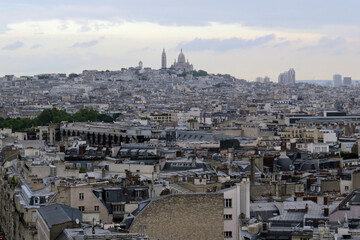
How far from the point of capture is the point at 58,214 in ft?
93.5

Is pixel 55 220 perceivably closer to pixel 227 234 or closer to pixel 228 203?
pixel 227 234

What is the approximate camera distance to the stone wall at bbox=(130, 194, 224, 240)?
86.3ft

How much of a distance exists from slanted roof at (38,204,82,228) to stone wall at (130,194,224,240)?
217 centimetres

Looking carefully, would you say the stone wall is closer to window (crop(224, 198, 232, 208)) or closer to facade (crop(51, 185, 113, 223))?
window (crop(224, 198, 232, 208))

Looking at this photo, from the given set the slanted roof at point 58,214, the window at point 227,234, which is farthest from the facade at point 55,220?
the window at point 227,234

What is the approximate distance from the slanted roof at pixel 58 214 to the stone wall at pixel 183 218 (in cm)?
217

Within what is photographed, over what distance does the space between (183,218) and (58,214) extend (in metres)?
3.48

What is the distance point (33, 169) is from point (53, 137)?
6082 cm

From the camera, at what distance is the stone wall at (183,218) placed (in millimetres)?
26312

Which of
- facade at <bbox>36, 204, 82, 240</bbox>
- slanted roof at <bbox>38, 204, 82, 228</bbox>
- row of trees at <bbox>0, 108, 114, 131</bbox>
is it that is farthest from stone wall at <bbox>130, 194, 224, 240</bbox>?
row of trees at <bbox>0, 108, 114, 131</bbox>

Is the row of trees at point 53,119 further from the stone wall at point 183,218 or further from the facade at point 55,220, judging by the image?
the stone wall at point 183,218

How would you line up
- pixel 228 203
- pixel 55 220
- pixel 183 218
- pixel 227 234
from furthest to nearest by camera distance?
pixel 228 203 → pixel 55 220 → pixel 227 234 → pixel 183 218

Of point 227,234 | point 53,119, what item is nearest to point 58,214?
point 227,234

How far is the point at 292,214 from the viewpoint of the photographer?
2997 cm
